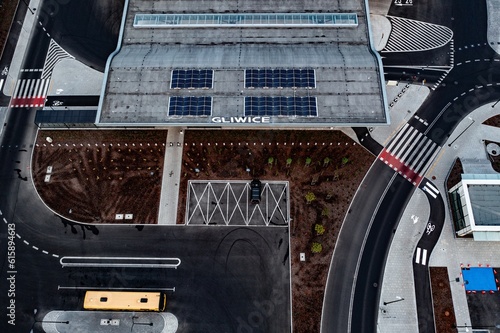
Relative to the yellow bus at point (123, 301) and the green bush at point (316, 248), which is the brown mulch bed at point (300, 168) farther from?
the yellow bus at point (123, 301)

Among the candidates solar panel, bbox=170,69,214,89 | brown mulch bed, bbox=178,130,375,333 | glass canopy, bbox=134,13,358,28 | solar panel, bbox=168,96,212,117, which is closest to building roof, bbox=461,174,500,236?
brown mulch bed, bbox=178,130,375,333

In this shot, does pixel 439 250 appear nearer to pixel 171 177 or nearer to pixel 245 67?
pixel 245 67

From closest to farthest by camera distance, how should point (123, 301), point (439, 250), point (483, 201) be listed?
point (123, 301) → point (483, 201) → point (439, 250)

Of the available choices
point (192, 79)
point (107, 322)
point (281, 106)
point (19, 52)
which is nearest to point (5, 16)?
point (19, 52)

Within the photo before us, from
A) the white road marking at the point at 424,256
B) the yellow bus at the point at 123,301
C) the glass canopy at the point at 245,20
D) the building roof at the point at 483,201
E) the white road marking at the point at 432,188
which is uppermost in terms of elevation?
the glass canopy at the point at 245,20

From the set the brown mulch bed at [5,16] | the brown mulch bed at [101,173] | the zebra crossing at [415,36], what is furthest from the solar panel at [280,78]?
the brown mulch bed at [5,16]

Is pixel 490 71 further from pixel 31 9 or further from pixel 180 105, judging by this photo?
pixel 31 9
